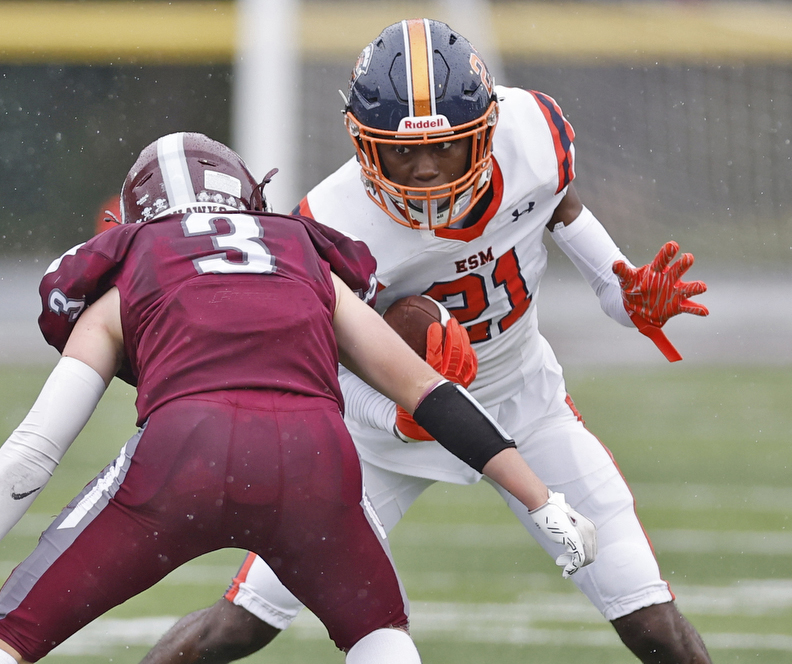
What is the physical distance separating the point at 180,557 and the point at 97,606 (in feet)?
0.54

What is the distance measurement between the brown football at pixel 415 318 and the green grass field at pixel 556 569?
1.23 meters

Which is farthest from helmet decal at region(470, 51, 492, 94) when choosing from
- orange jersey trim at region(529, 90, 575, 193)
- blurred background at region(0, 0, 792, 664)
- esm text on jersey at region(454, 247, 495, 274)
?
blurred background at region(0, 0, 792, 664)

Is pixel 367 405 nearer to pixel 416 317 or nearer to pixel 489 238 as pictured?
pixel 416 317

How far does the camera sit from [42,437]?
6.93 feet

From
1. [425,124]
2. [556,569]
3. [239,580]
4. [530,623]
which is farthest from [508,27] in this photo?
[239,580]

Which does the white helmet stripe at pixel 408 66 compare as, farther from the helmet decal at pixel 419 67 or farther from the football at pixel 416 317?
the football at pixel 416 317

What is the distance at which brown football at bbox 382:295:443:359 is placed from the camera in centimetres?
272

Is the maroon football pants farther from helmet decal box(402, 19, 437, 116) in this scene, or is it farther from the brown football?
helmet decal box(402, 19, 437, 116)

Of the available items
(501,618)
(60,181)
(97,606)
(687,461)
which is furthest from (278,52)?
(97,606)

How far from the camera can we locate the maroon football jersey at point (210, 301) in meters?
2.10

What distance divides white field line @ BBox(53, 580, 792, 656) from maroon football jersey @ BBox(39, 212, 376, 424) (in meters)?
1.71

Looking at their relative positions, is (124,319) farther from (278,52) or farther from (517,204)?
(278,52)

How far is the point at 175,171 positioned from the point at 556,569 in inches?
102

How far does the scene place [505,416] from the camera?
125 inches
